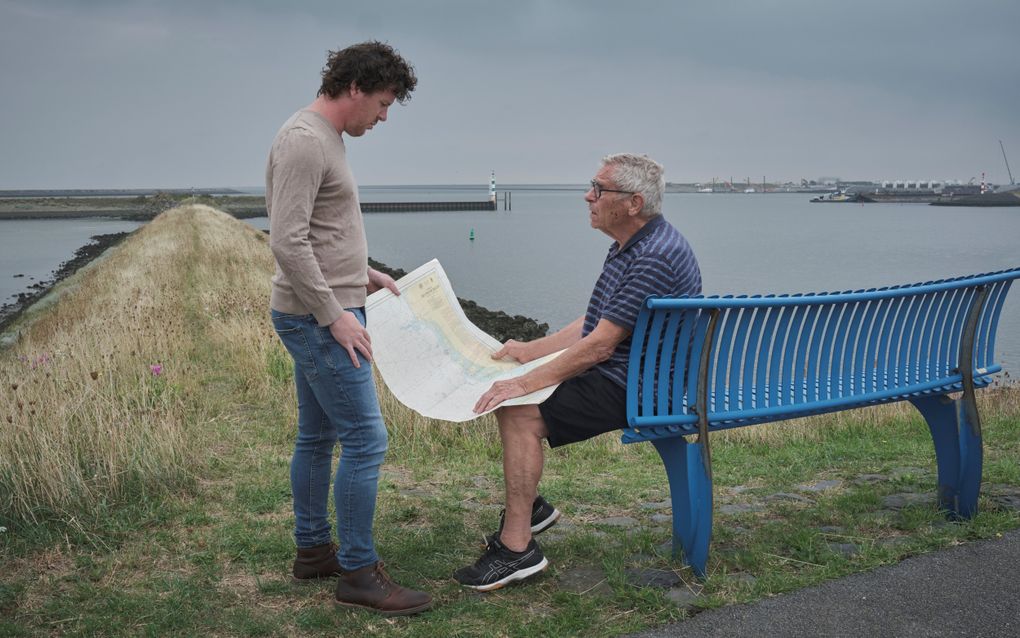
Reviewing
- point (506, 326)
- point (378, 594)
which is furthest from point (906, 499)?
point (506, 326)

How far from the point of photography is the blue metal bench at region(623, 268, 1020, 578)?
3873mm

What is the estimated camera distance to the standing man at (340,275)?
3.44m

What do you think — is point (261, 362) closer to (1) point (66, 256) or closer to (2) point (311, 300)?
(2) point (311, 300)

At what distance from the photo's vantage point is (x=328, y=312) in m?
3.51

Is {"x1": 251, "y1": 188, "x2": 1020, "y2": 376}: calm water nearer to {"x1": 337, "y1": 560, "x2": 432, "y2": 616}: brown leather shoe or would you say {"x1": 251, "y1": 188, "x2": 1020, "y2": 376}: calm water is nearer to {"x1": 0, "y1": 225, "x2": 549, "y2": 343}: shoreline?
{"x1": 0, "y1": 225, "x2": 549, "y2": 343}: shoreline

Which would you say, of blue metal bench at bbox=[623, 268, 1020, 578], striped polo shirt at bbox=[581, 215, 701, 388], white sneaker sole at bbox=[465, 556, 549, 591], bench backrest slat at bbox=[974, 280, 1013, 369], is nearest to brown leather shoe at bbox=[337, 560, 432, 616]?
white sneaker sole at bbox=[465, 556, 549, 591]

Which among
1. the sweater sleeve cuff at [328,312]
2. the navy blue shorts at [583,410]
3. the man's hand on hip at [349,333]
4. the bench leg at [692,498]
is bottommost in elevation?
the bench leg at [692,498]

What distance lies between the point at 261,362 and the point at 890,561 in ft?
22.2

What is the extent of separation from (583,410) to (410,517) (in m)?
1.41

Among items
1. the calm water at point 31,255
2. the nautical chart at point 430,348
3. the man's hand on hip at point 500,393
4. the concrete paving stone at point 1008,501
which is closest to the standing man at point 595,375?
the man's hand on hip at point 500,393

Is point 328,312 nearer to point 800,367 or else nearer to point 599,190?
point 599,190

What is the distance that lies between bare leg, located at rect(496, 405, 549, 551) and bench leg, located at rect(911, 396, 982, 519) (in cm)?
192

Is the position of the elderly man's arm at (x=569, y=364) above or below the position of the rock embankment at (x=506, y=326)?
above

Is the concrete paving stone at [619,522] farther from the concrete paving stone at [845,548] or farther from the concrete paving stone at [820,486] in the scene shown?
the concrete paving stone at [820,486]
